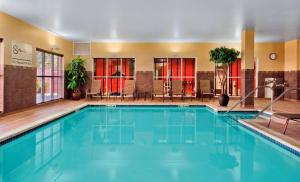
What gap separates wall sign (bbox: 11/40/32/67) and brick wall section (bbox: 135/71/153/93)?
5.83m

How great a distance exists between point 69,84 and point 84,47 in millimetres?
1950

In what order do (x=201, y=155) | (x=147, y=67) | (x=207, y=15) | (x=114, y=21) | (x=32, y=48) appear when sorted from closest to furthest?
(x=201, y=155) < (x=207, y=15) < (x=114, y=21) < (x=32, y=48) < (x=147, y=67)

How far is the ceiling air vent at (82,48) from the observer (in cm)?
1472

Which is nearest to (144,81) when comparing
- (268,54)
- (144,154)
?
(268,54)

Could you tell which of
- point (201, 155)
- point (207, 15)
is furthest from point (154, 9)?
point (201, 155)

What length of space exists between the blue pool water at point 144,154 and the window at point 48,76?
3600 millimetres

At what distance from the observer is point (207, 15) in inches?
335

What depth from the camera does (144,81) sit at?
588 inches

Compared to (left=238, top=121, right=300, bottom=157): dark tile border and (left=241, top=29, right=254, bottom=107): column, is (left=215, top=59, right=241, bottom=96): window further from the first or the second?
(left=238, top=121, right=300, bottom=157): dark tile border

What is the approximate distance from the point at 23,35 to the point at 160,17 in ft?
13.6

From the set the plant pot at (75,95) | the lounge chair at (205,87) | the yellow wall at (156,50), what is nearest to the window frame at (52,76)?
the plant pot at (75,95)

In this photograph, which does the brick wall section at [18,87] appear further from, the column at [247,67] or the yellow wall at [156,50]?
the column at [247,67]

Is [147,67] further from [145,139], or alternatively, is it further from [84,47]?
[145,139]

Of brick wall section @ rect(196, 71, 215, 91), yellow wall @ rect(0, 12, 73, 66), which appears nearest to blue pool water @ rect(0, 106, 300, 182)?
yellow wall @ rect(0, 12, 73, 66)
